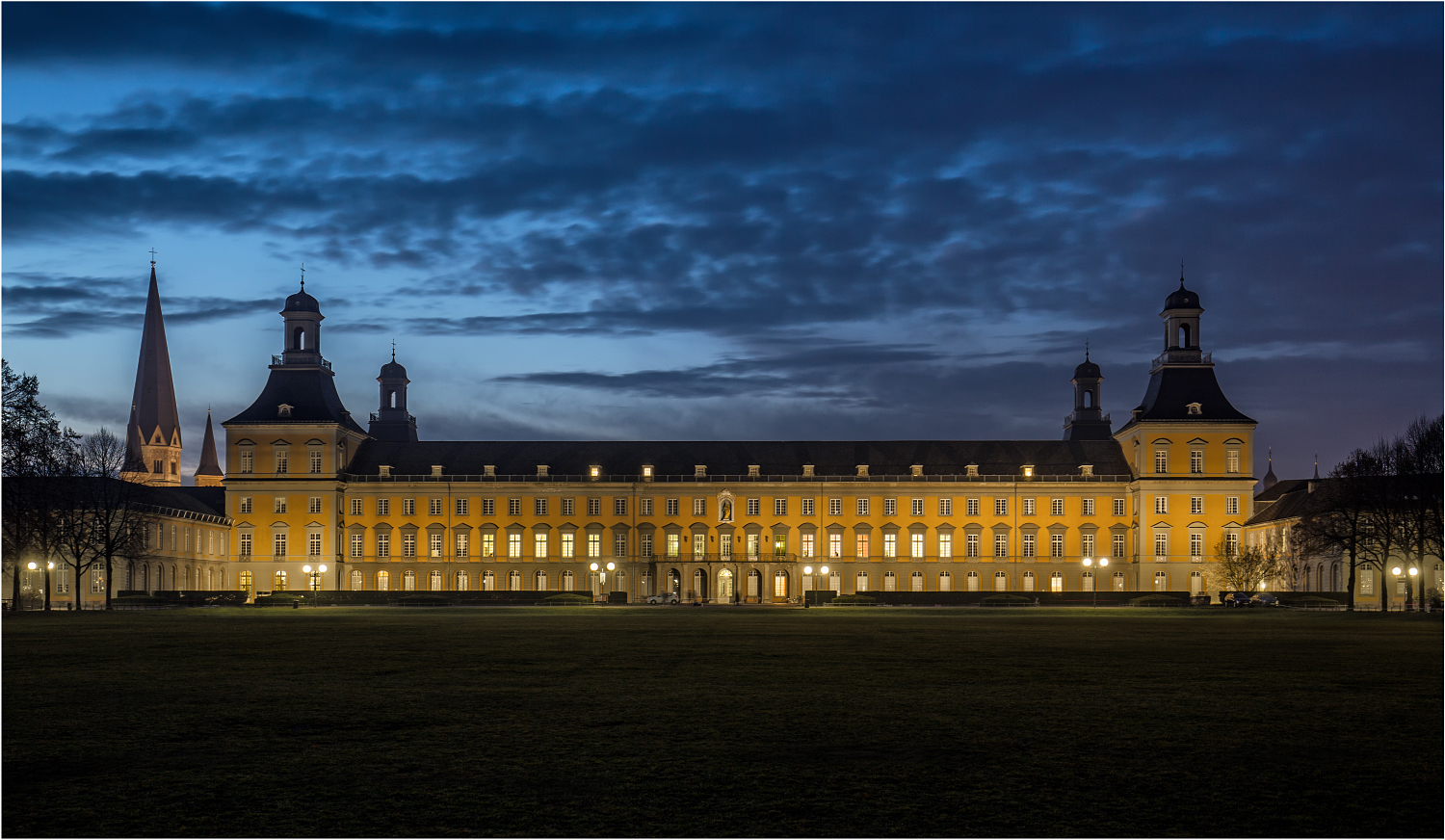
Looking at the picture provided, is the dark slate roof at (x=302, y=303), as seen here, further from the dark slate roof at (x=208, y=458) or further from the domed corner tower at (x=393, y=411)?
the dark slate roof at (x=208, y=458)

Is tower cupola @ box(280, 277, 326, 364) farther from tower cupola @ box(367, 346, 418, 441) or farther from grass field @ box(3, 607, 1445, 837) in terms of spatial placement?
grass field @ box(3, 607, 1445, 837)

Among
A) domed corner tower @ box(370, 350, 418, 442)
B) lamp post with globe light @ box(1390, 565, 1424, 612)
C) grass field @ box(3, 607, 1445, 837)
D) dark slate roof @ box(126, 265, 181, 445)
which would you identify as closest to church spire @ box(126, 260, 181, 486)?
dark slate roof @ box(126, 265, 181, 445)

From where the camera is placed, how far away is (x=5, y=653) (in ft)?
87.4

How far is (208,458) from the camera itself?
16925cm

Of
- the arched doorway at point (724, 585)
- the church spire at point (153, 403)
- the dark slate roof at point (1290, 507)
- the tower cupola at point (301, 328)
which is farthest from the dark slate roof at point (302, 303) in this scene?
the dark slate roof at point (1290, 507)

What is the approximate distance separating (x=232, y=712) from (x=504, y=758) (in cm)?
502

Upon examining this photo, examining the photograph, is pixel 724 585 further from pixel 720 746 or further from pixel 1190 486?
pixel 720 746

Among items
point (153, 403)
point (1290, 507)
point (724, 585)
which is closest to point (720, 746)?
point (1290, 507)

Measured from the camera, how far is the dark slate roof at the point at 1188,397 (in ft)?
339

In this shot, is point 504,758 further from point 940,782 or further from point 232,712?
point 232,712

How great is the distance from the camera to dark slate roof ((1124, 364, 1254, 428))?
103438 mm

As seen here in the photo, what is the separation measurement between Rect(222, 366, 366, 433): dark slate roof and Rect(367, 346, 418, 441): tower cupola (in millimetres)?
11563

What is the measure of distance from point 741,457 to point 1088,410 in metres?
30.0


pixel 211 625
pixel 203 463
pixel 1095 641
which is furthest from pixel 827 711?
pixel 203 463
